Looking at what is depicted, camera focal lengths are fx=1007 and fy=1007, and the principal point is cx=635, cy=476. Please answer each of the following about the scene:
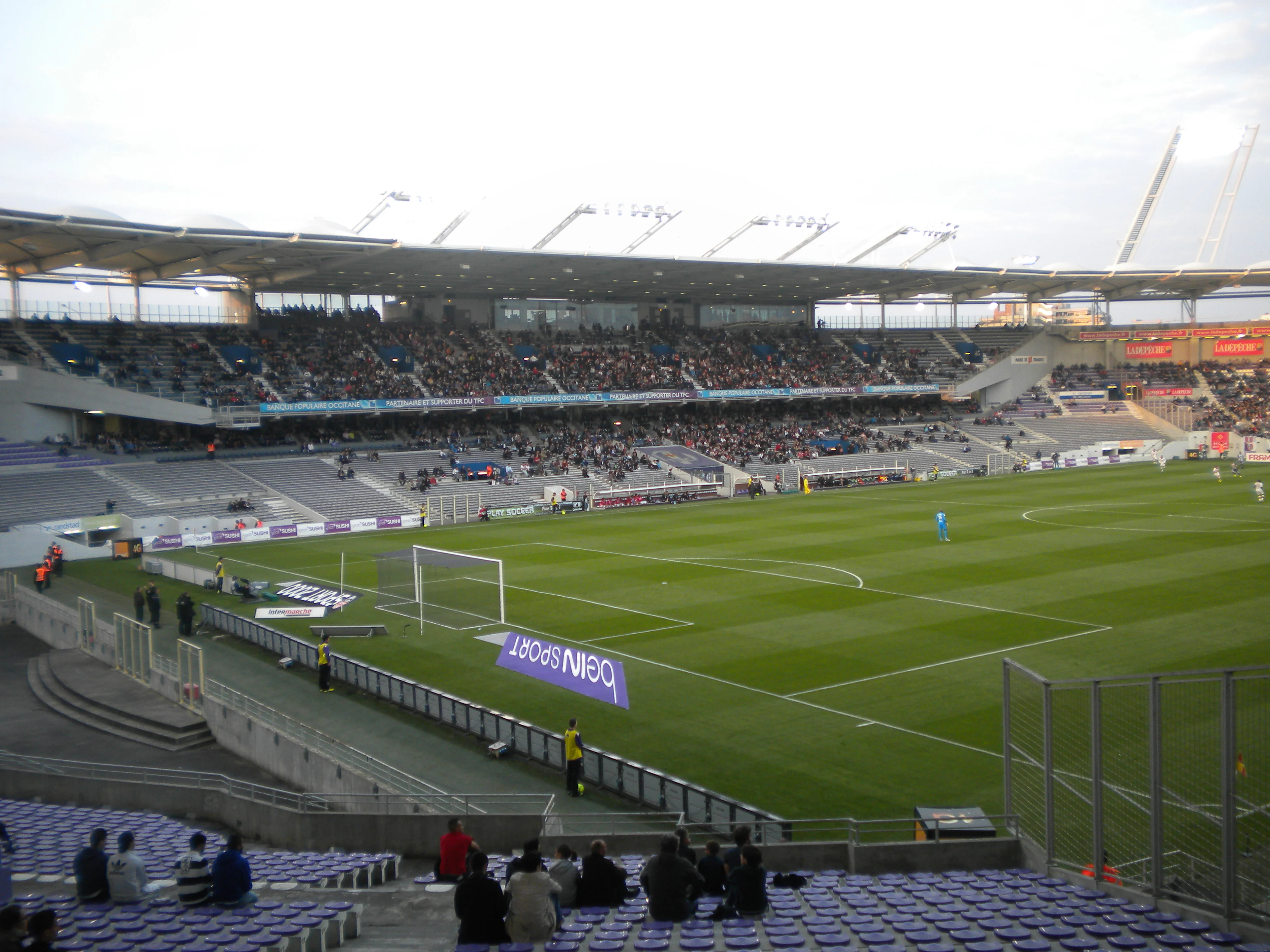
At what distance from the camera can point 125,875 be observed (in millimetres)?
9094

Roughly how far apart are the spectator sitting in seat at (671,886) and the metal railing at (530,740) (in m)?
4.32

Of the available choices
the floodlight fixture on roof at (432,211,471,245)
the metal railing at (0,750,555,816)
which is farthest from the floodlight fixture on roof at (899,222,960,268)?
the metal railing at (0,750,555,816)

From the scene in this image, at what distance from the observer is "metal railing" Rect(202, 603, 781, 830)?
13.4 meters

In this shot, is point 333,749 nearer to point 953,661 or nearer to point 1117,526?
point 953,661

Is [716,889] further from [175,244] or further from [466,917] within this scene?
[175,244]

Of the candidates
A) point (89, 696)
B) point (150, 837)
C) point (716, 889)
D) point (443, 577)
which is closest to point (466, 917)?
point (716, 889)

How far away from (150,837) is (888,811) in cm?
956

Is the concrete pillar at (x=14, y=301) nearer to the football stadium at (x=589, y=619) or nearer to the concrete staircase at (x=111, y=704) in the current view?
the football stadium at (x=589, y=619)

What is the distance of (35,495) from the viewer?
44312mm

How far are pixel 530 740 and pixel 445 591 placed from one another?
12582mm

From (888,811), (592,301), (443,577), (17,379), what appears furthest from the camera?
(592,301)

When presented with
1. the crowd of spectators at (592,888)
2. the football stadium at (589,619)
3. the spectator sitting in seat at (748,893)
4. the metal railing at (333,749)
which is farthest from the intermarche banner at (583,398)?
the spectator sitting in seat at (748,893)

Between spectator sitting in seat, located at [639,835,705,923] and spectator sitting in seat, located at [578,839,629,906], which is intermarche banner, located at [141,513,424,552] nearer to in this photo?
spectator sitting in seat, located at [578,839,629,906]

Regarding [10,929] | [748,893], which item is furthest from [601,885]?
[10,929]
